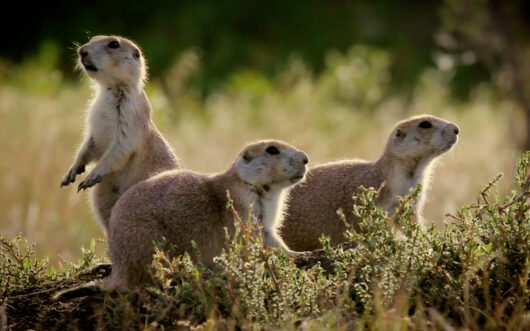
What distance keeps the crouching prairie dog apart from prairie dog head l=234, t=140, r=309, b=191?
1.01 m

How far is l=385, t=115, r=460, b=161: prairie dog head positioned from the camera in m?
8.23

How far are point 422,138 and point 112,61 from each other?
2582 millimetres

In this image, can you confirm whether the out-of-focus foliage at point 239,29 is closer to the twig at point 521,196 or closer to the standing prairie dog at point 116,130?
the standing prairie dog at point 116,130

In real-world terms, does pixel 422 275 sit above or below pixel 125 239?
below

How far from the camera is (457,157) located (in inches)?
570

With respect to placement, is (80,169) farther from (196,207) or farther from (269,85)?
(269,85)

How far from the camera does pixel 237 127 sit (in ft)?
48.1

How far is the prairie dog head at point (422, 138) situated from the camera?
823cm

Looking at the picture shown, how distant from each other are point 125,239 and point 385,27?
16.8 m

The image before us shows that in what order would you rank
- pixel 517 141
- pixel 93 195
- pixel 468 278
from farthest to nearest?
pixel 517 141, pixel 93 195, pixel 468 278

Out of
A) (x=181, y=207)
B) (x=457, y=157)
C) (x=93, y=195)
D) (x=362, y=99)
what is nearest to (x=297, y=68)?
(x=362, y=99)

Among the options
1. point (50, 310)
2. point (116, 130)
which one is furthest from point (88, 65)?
point (50, 310)

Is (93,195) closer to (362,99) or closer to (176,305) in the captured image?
(176,305)

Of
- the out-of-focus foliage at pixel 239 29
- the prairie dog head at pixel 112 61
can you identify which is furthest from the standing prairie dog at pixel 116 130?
the out-of-focus foliage at pixel 239 29
